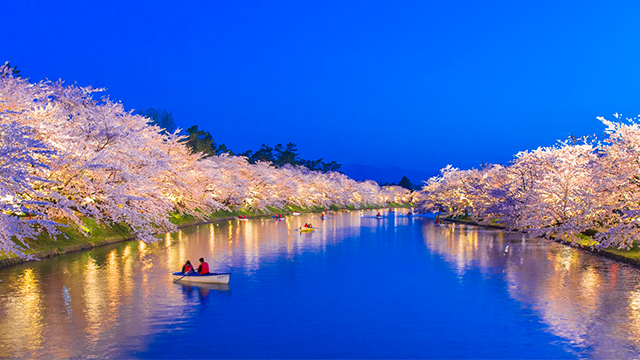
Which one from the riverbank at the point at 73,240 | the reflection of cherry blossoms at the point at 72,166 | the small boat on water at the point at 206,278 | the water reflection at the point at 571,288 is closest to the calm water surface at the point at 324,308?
the water reflection at the point at 571,288

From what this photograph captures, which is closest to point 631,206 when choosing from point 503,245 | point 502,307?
point 503,245

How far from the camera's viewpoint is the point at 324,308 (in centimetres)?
1886

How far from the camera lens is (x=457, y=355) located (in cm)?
1355

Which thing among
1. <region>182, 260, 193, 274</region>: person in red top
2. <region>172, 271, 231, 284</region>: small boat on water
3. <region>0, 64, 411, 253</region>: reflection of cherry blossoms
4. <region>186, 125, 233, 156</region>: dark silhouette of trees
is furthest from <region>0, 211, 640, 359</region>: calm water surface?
<region>186, 125, 233, 156</region>: dark silhouette of trees

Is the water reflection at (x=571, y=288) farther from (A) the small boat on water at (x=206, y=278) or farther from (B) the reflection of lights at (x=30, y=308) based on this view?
(B) the reflection of lights at (x=30, y=308)

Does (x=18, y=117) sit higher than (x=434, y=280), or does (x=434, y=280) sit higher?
(x=18, y=117)

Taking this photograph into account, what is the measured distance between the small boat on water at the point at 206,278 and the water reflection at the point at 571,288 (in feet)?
39.6

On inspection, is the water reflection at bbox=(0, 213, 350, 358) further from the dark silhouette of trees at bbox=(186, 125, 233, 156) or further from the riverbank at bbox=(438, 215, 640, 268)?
the dark silhouette of trees at bbox=(186, 125, 233, 156)

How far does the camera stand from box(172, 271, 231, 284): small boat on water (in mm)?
22625

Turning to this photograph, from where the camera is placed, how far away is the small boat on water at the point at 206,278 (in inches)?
891

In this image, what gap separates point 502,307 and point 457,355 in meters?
6.22

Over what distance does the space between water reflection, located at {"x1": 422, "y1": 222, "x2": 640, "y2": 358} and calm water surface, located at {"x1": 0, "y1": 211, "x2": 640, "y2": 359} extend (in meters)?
0.06

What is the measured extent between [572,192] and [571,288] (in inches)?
878

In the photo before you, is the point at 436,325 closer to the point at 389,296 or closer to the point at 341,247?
the point at 389,296
